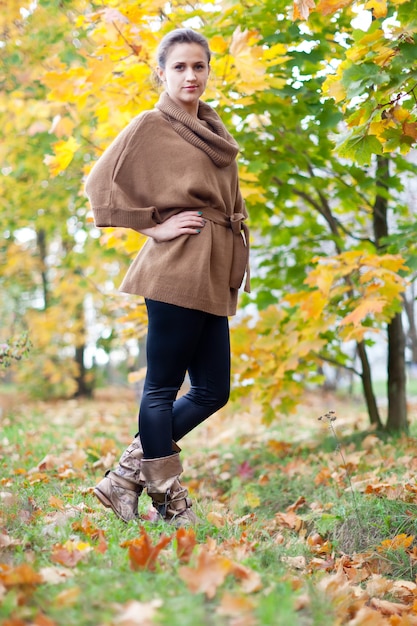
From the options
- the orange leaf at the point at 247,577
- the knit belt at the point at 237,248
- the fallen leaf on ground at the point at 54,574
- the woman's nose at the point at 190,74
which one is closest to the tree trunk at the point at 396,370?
the knit belt at the point at 237,248

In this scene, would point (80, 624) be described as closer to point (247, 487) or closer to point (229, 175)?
point (229, 175)

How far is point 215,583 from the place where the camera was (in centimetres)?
171

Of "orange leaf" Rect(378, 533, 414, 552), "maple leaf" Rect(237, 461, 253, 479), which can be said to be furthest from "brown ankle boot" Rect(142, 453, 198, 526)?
"maple leaf" Rect(237, 461, 253, 479)

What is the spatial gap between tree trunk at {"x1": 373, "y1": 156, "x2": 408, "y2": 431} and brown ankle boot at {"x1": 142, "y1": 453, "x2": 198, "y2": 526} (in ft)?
9.59

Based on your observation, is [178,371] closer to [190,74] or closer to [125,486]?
[125,486]

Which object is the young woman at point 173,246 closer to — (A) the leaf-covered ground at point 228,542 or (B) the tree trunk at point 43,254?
(A) the leaf-covered ground at point 228,542

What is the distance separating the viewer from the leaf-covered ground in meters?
1.63

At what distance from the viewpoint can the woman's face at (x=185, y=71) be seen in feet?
8.13

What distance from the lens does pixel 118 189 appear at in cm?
243

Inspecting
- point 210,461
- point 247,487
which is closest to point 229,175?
point 247,487

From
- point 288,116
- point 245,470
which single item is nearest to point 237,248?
point 288,116

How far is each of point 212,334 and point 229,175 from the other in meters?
0.64

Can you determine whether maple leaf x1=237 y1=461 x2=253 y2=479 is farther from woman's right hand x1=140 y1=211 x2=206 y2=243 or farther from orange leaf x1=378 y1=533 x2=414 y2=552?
woman's right hand x1=140 y1=211 x2=206 y2=243

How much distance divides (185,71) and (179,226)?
60 cm
